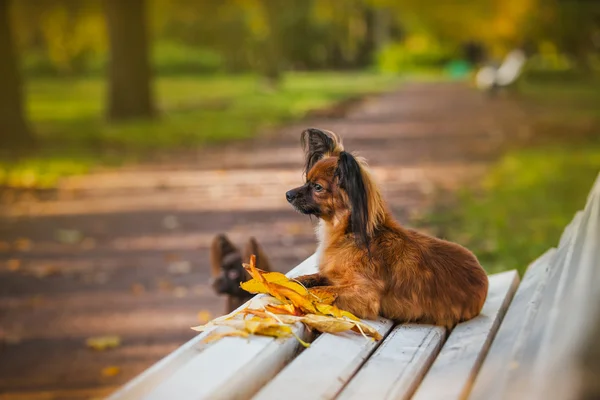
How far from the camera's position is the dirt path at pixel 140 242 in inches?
249

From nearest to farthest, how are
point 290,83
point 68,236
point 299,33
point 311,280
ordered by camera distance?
point 311,280 → point 68,236 → point 290,83 → point 299,33

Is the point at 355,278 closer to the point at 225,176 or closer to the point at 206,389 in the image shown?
the point at 206,389

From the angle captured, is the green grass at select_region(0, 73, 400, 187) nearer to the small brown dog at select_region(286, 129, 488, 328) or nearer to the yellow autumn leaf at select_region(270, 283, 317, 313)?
the small brown dog at select_region(286, 129, 488, 328)

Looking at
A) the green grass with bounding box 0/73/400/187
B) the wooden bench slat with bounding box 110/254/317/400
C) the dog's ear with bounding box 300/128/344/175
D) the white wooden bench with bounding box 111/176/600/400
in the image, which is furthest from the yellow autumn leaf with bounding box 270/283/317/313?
the green grass with bounding box 0/73/400/187

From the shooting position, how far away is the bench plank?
290cm

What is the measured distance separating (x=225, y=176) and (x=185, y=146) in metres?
4.97

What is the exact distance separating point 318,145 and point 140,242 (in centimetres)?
632

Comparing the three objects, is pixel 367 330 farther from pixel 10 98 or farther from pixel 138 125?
pixel 138 125

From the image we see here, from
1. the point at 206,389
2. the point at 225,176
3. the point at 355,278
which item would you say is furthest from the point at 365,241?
the point at 225,176

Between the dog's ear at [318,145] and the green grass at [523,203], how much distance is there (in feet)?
13.1

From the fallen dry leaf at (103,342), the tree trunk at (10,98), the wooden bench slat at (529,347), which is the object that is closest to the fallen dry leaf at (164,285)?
the fallen dry leaf at (103,342)

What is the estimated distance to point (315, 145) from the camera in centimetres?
413

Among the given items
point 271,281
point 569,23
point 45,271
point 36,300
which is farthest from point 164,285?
point 569,23

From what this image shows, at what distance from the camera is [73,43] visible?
45469 millimetres
